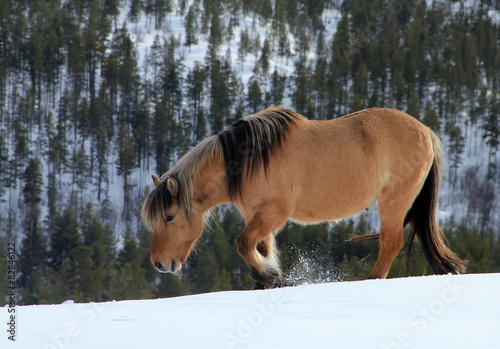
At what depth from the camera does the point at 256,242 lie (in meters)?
5.91

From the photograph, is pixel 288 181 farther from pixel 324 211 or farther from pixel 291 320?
pixel 291 320

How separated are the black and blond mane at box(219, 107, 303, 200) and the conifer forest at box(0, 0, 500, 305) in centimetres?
4503

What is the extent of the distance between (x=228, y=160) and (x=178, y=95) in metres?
94.2

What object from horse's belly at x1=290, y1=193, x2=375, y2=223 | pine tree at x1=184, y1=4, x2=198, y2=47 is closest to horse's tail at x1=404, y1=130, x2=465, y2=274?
horse's belly at x1=290, y1=193, x2=375, y2=223

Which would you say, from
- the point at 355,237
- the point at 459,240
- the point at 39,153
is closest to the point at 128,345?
→ the point at 355,237

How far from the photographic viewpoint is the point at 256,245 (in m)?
6.08

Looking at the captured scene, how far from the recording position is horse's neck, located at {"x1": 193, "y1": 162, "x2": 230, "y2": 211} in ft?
20.9

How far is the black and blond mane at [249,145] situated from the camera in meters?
6.18

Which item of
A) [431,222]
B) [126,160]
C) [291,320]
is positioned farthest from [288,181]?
[126,160]

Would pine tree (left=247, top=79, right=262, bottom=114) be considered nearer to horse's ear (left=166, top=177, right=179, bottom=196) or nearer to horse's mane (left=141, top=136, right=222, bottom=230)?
horse's mane (left=141, top=136, right=222, bottom=230)

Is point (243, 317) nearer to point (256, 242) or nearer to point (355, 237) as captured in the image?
point (256, 242)

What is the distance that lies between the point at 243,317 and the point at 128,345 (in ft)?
2.90

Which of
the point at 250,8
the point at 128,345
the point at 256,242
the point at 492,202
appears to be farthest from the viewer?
the point at 250,8

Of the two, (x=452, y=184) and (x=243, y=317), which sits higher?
(x=243, y=317)
